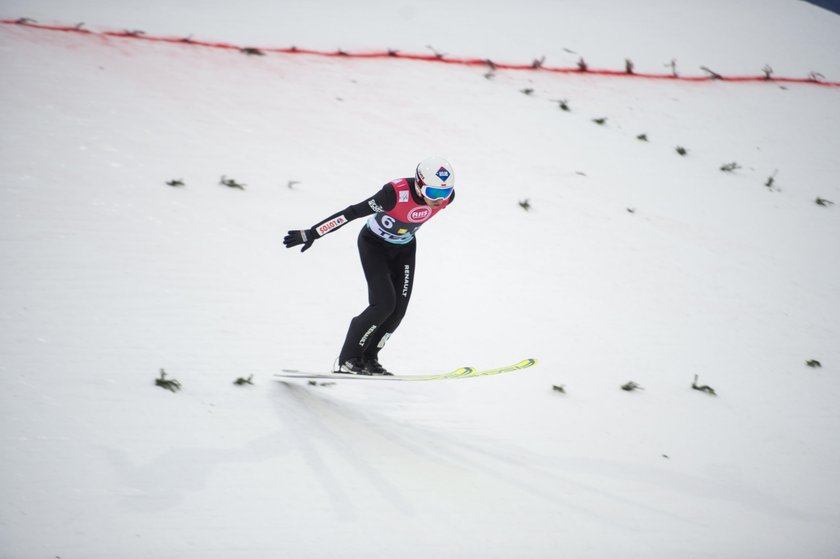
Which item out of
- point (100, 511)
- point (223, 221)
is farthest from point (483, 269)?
point (100, 511)

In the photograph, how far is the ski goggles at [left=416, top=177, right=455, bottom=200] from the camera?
4855 millimetres

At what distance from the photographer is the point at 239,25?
9.62m

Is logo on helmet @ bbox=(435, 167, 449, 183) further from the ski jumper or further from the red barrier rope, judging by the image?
the red barrier rope

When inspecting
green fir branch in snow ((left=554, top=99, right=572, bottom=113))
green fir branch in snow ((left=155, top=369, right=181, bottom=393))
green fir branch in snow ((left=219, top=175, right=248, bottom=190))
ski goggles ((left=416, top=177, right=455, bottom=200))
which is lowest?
green fir branch in snow ((left=155, top=369, right=181, bottom=393))

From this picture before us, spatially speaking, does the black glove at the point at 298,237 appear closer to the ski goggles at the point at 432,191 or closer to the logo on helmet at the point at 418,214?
the logo on helmet at the point at 418,214

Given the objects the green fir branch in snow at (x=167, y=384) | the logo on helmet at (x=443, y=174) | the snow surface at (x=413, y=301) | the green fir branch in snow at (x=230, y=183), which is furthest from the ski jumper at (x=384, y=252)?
the green fir branch in snow at (x=230, y=183)

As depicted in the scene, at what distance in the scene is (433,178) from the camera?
484cm

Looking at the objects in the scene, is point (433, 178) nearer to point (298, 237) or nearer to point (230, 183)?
point (298, 237)

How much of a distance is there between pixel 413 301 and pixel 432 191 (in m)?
1.89

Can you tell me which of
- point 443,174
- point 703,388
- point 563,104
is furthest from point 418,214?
point 563,104

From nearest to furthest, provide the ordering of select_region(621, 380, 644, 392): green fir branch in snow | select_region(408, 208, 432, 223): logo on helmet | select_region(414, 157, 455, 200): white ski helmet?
1. select_region(414, 157, 455, 200): white ski helmet
2. select_region(408, 208, 432, 223): logo on helmet
3. select_region(621, 380, 644, 392): green fir branch in snow

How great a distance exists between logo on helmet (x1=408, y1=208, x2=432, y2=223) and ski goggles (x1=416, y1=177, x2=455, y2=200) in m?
0.14

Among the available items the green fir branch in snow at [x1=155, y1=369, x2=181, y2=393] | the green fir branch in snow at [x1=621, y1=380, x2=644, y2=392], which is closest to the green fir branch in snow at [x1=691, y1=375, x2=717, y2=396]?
the green fir branch in snow at [x1=621, y1=380, x2=644, y2=392]

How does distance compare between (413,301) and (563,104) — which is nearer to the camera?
(413,301)
